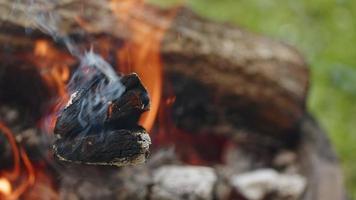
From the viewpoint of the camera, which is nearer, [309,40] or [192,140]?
[192,140]

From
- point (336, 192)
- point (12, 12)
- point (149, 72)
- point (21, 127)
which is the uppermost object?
point (12, 12)

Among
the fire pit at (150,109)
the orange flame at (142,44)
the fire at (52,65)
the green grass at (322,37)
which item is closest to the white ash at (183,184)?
the fire pit at (150,109)

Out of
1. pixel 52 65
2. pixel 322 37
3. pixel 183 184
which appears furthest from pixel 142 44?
pixel 322 37

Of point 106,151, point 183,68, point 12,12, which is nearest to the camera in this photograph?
point 106,151

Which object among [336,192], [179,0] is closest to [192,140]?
[336,192]

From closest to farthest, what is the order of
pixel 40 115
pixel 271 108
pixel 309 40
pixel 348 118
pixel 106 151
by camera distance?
pixel 106 151
pixel 40 115
pixel 271 108
pixel 348 118
pixel 309 40

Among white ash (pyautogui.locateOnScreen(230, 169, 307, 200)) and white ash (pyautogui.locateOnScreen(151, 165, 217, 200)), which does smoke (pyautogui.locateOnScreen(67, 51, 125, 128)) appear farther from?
white ash (pyautogui.locateOnScreen(230, 169, 307, 200))

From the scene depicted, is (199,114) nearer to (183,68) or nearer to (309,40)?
(183,68)

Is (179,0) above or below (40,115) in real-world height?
above
